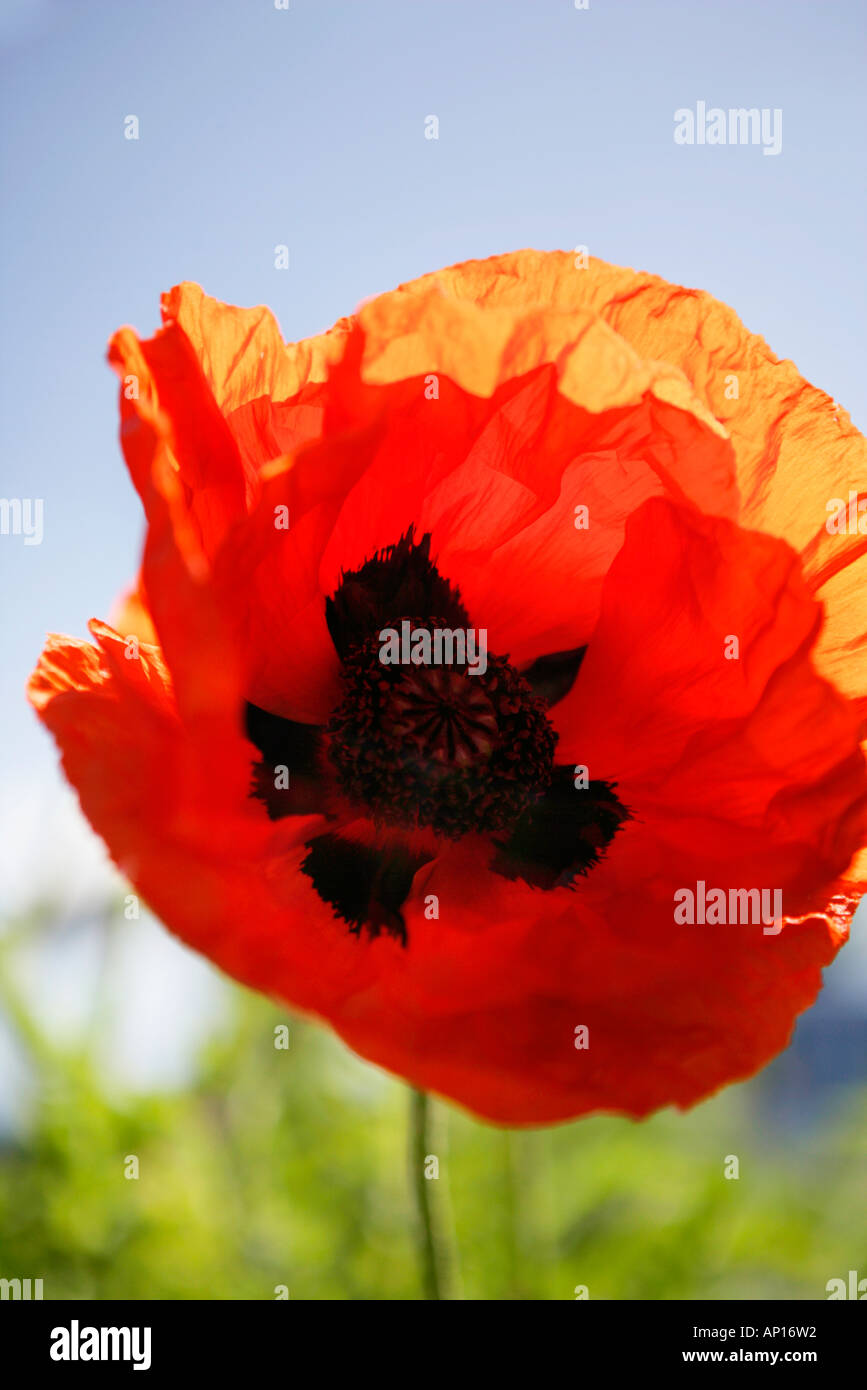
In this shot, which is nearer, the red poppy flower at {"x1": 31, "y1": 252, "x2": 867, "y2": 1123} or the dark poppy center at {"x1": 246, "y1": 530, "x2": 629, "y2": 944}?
the red poppy flower at {"x1": 31, "y1": 252, "x2": 867, "y2": 1123}

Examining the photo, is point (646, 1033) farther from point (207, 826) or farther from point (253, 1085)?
point (253, 1085)

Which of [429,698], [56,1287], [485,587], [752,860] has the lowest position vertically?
[56,1287]

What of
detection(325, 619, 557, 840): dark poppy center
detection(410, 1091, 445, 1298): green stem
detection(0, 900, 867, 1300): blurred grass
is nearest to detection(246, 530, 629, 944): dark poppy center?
detection(325, 619, 557, 840): dark poppy center

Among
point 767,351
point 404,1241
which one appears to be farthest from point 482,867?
point 404,1241

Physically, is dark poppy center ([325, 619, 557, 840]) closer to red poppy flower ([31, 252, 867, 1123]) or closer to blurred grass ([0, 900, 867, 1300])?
red poppy flower ([31, 252, 867, 1123])

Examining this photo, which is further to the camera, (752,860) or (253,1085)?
(253,1085)

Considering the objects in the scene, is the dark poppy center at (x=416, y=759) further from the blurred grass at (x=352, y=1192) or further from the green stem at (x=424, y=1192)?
the blurred grass at (x=352, y=1192)
